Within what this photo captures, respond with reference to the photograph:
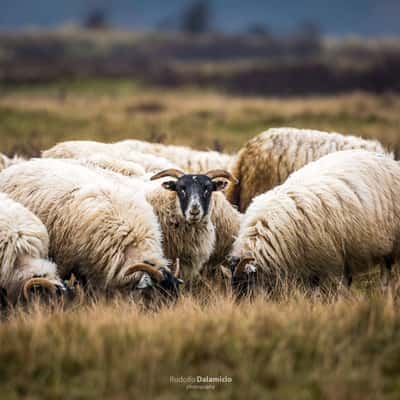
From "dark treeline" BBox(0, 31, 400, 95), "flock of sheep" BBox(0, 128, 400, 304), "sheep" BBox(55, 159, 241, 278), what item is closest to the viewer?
"flock of sheep" BBox(0, 128, 400, 304)

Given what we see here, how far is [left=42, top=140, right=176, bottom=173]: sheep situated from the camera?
26.5ft

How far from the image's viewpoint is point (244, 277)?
575 centimetres

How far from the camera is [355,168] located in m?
6.40

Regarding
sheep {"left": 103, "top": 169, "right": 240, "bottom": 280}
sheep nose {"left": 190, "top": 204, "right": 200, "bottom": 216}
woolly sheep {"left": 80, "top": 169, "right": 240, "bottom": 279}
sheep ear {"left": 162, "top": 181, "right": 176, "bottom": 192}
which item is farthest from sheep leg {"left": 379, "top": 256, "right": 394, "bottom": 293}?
sheep ear {"left": 162, "top": 181, "right": 176, "bottom": 192}

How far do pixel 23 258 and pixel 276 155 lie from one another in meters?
3.91

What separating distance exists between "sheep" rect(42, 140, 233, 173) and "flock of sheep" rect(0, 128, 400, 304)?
1.24m

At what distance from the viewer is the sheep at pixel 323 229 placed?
5.94m

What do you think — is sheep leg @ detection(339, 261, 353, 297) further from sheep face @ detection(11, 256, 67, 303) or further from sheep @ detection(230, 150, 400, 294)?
sheep face @ detection(11, 256, 67, 303)

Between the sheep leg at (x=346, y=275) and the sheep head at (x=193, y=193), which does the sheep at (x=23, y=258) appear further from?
the sheep leg at (x=346, y=275)

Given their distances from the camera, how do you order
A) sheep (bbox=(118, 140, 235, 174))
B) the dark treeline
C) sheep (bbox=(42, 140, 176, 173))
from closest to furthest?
sheep (bbox=(42, 140, 176, 173))
sheep (bbox=(118, 140, 235, 174))
the dark treeline

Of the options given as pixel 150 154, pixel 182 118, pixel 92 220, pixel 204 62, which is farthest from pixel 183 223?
pixel 204 62

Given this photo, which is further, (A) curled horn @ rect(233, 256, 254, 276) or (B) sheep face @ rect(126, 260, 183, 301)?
(A) curled horn @ rect(233, 256, 254, 276)

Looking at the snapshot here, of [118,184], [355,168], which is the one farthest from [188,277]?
[355,168]

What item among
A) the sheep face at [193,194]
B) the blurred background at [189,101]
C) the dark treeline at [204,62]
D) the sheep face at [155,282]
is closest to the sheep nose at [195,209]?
the sheep face at [193,194]
